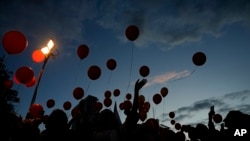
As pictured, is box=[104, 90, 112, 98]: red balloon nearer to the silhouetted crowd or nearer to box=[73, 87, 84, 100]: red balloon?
box=[73, 87, 84, 100]: red balloon

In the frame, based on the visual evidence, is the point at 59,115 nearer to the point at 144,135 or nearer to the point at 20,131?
the point at 20,131

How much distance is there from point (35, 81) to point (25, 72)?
1.62m

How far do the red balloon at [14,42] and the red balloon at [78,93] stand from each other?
3834 millimetres

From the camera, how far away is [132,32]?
22.8 feet

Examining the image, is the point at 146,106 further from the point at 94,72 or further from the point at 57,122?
the point at 57,122

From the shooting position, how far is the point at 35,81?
7527 millimetres

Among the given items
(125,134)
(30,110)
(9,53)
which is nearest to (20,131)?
(125,134)

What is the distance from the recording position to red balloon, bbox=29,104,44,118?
7.05m

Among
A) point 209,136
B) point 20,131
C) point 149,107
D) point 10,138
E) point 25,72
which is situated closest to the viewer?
point 20,131

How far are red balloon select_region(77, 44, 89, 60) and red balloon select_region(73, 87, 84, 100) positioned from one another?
2248 mm

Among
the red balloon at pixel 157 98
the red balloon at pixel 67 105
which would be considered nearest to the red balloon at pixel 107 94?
the red balloon at pixel 67 105

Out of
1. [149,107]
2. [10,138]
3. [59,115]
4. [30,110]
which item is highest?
[149,107]

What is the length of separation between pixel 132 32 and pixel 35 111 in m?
4.19

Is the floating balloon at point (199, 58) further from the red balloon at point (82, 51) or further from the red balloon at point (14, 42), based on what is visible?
the red balloon at point (14, 42)
